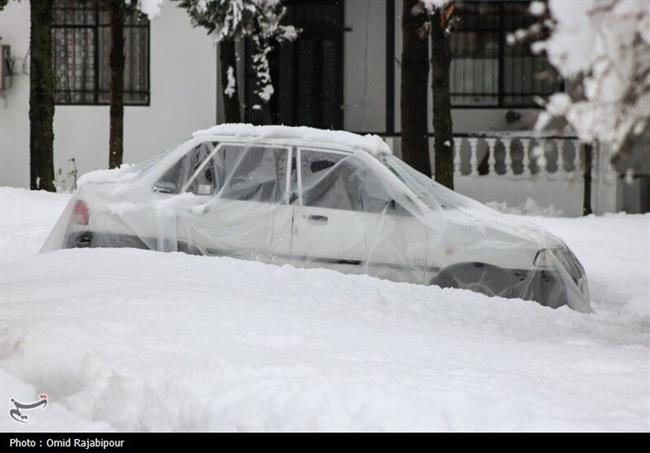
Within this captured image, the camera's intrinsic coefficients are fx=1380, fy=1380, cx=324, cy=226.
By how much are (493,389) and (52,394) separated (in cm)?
239

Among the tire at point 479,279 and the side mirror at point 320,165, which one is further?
the side mirror at point 320,165

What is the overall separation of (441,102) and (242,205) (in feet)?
22.9

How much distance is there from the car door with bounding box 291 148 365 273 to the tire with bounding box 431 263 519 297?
0.72 metres

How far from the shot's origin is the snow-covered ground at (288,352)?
630 cm

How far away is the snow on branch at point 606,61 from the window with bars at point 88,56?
17483 mm

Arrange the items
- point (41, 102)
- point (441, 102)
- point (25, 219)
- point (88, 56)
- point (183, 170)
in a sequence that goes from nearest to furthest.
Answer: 1. point (183, 170)
2. point (25, 219)
3. point (441, 102)
4. point (41, 102)
5. point (88, 56)

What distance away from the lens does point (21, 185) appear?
924 inches

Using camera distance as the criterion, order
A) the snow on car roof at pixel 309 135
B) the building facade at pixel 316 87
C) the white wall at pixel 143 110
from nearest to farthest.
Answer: the snow on car roof at pixel 309 135 → the building facade at pixel 316 87 → the white wall at pixel 143 110

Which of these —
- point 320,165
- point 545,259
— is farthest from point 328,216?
point 545,259

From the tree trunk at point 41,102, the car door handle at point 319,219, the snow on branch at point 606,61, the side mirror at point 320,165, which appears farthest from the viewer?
the tree trunk at point 41,102

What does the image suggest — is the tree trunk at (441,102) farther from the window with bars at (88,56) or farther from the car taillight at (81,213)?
the window with bars at (88,56)

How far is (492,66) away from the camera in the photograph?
23859 mm

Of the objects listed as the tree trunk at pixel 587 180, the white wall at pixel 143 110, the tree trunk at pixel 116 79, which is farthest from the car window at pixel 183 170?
the white wall at pixel 143 110

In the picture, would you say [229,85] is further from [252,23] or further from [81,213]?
[81,213]
